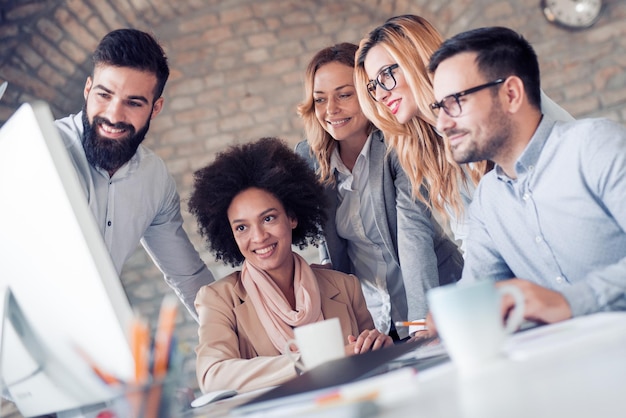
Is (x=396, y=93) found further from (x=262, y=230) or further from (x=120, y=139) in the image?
(x=120, y=139)

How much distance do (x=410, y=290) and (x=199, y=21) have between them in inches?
135

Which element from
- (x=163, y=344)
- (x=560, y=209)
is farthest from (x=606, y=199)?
(x=163, y=344)

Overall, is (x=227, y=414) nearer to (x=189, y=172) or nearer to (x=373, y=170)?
(x=373, y=170)

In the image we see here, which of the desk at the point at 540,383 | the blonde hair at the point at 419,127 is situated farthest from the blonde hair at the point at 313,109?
the desk at the point at 540,383

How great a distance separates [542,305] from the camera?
1104mm

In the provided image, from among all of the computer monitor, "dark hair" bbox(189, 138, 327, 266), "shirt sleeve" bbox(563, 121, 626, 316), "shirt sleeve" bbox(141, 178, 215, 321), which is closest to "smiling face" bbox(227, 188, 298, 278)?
"dark hair" bbox(189, 138, 327, 266)

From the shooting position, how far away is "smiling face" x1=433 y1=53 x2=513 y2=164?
159 cm

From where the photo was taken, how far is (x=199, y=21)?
16.8ft

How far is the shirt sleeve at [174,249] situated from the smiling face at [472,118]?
1125mm

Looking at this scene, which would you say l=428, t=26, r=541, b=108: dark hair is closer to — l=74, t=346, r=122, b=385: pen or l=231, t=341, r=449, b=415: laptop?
l=231, t=341, r=449, b=415: laptop

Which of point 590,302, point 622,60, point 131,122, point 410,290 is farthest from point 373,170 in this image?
point 622,60

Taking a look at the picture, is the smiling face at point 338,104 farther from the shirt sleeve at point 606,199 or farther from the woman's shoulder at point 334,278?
the shirt sleeve at point 606,199

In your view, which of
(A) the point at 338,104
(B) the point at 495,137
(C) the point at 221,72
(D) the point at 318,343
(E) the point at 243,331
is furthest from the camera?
(C) the point at 221,72

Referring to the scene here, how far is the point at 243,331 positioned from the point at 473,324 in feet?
4.27
